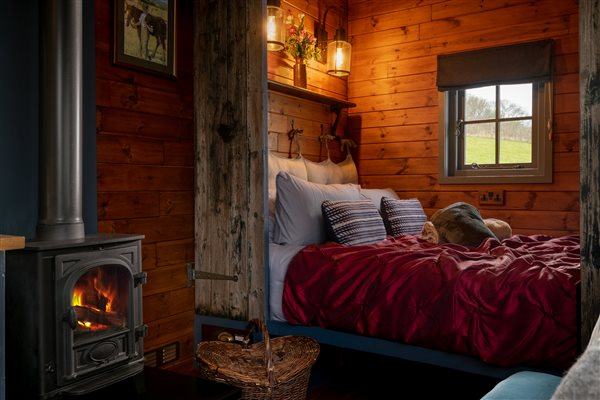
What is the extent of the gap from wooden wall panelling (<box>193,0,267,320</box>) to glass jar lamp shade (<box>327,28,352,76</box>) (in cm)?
164

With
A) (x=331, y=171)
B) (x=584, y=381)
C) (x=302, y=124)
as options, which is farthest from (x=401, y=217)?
(x=584, y=381)

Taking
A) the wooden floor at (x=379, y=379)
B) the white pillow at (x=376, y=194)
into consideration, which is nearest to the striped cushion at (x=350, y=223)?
the white pillow at (x=376, y=194)

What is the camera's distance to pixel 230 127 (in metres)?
2.82

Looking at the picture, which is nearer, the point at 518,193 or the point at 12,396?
the point at 12,396

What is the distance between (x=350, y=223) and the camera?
9.85 ft

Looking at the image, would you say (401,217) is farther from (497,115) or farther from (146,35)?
(146,35)

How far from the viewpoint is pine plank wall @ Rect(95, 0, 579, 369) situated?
8.98 ft

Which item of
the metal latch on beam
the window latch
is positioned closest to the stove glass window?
the metal latch on beam

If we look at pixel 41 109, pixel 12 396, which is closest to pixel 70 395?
pixel 12 396

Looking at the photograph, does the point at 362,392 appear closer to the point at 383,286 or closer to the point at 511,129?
the point at 383,286

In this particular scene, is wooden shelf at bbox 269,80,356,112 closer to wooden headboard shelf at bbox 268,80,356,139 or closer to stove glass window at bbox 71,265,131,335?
wooden headboard shelf at bbox 268,80,356,139

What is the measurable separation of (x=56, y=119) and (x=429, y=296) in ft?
5.42

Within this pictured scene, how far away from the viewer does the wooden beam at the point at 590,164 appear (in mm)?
Answer: 1885

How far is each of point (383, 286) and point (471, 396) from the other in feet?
2.66
